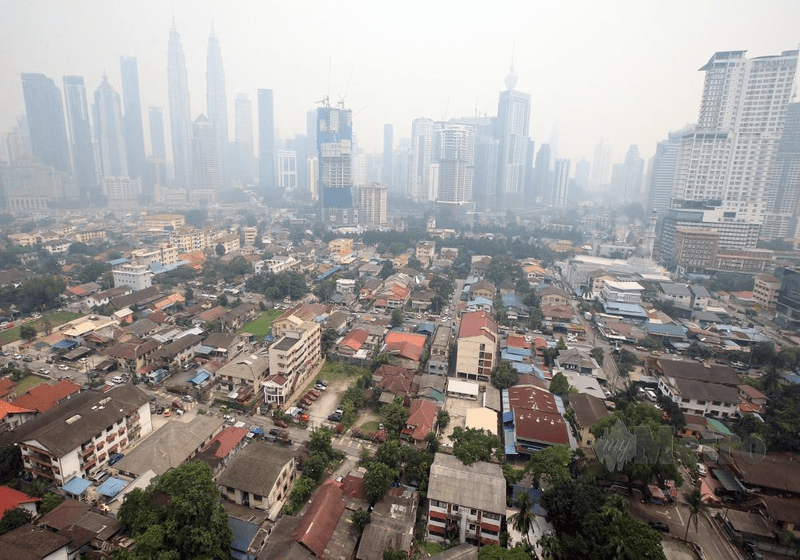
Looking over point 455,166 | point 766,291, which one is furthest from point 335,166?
point 766,291

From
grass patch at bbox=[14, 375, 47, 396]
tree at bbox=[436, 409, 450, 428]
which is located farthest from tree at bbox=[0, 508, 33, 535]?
tree at bbox=[436, 409, 450, 428]

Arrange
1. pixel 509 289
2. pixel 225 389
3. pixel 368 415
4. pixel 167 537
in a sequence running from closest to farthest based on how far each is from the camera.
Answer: pixel 167 537, pixel 368 415, pixel 225 389, pixel 509 289

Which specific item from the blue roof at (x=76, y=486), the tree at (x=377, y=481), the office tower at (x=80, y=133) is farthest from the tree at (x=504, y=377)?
the office tower at (x=80, y=133)

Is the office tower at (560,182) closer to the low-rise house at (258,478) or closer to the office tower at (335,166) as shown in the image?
the office tower at (335,166)

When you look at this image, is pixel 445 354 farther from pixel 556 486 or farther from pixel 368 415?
pixel 556 486

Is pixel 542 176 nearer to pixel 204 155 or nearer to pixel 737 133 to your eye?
pixel 737 133

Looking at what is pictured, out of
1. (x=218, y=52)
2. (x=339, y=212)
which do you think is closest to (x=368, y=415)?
(x=339, y=212)
